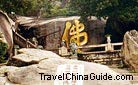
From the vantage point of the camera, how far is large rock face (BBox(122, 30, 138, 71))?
16.9 meters

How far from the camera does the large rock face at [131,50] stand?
55.5 feet

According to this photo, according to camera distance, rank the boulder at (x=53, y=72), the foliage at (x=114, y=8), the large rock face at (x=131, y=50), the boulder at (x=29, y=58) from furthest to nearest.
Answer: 1. the foliage at (x=114, y=8)
2. the large rock face at (x=131, y=50)
3. the boulder at (x=29, y=58)
4. the boulder at (x=53, y=72)

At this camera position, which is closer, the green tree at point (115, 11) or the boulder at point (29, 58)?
the boulder at point (29, 58)

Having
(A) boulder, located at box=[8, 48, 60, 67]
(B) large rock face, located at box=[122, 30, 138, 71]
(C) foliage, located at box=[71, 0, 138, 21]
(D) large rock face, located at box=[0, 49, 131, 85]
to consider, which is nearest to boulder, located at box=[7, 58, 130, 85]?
(D) large rock face, located at box=[0, 49, 131, 85]

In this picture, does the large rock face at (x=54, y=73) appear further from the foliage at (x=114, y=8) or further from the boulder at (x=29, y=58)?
the foliage at (x=114, y=8)

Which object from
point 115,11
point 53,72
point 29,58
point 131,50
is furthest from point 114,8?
point 53,72

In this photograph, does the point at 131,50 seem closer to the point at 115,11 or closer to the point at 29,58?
the point at 29,58

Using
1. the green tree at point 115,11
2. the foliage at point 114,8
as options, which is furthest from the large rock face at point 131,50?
the green tree at point 115,11

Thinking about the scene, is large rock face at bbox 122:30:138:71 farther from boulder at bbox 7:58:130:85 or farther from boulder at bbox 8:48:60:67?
boulder at bbox 7:58:130:85

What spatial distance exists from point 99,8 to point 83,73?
42.2ft

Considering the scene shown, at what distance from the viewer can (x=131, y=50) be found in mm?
17125

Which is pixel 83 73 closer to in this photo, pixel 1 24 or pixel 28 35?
pixel 1 24

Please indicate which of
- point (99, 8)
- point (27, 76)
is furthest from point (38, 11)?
point (27, 76)

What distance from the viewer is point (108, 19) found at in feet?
87.0
